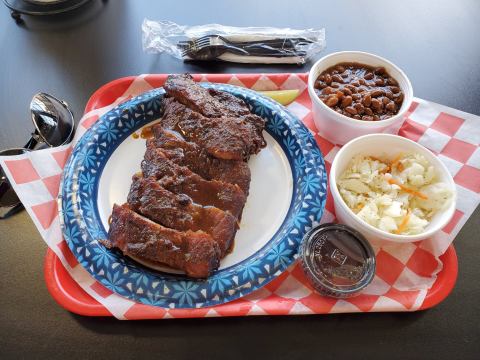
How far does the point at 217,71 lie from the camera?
3.36 metres

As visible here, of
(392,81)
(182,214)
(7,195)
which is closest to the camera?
(182,214)

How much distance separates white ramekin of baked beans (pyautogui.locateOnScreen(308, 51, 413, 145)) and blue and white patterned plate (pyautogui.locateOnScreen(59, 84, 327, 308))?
0.23 m

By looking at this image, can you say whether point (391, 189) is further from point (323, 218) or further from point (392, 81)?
point (392, 81)

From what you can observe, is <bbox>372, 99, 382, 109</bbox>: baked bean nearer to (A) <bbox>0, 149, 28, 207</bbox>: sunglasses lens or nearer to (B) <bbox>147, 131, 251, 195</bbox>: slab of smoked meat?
(B) <bbox>147, 131, 251, 195</bbox>: slab of smoked meat

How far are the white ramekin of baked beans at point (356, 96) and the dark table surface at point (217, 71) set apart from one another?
0.62m

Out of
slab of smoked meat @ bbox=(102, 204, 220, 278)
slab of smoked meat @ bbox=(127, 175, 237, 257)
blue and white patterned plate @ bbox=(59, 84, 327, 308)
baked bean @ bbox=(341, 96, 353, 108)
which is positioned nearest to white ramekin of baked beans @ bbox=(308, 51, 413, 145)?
baked bean @ bbox=(341, 96, 353, 108)

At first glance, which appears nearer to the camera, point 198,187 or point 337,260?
point 337,260

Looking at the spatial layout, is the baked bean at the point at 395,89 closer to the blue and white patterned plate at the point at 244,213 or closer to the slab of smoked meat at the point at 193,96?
the blue and white patterned plate at the point at 244,213

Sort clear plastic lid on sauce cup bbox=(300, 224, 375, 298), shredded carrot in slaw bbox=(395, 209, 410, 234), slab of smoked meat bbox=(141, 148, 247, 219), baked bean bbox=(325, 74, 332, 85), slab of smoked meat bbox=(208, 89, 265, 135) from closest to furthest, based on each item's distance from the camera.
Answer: clear plastic lid on sauce cup bbox=(300, 224, 375, 298), shredded carrot in slaw bbox=(395, 209, 410, 234), slab of smoked meat bbox=(141, 148, 247, 219), slab of smoked meat bbox=(208, 89, 265, 135), baked bean bbox=(325, 74, 332, 85)

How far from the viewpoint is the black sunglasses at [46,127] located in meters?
2.69

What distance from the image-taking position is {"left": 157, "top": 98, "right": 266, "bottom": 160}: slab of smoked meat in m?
2.40

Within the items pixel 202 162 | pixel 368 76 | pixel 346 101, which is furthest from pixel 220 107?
pixel 368 76

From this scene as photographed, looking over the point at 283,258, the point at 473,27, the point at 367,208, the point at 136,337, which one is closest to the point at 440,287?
the point at 367,208

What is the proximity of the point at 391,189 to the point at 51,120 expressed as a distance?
248cm
